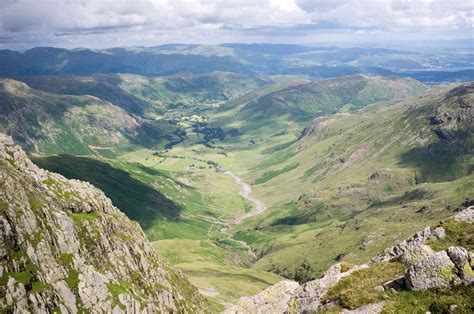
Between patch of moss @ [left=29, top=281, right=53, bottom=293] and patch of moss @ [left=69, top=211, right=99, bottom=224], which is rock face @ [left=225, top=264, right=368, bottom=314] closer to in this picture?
patch of moss @ [left=29, top=281, right=53, bottom=293]

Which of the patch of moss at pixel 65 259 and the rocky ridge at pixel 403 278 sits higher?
the rocky ridge at pixel 403 278

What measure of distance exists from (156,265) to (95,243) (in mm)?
39566

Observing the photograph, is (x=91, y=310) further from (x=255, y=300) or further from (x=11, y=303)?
(x=255, y=300)

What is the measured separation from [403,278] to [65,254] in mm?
133355

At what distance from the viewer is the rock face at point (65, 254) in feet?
447

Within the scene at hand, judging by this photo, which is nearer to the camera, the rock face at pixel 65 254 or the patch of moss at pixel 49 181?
the rock face at pixel 65 254

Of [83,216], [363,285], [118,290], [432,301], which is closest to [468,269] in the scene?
[432,301]

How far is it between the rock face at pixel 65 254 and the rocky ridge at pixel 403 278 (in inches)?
3522

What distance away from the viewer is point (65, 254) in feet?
496

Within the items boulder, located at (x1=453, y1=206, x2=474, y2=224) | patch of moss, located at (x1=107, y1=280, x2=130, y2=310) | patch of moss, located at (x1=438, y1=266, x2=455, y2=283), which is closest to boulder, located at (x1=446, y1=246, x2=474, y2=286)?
patch of moss, located at (x1=438, y1=266, x2=455, y2=283)

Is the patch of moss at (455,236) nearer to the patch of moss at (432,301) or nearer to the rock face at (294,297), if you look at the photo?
the rock face at (294,297)

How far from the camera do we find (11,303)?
418ft

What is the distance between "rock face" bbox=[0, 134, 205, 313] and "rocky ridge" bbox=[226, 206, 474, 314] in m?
89.5

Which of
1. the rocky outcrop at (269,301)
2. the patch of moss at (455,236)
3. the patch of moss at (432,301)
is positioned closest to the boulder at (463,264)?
the patch of moss at (432,301)
